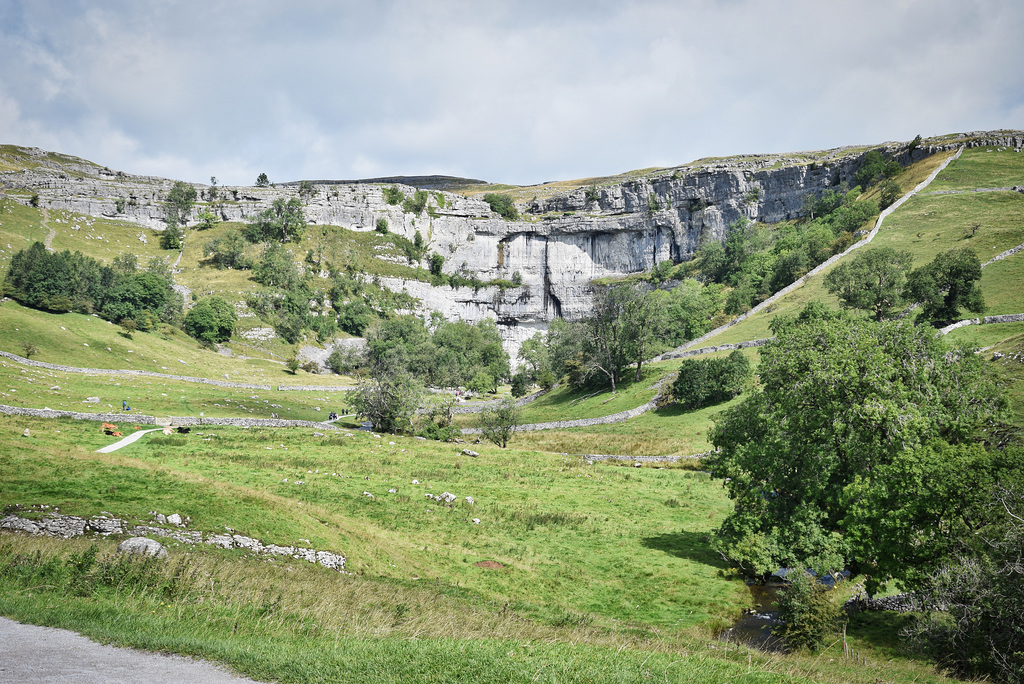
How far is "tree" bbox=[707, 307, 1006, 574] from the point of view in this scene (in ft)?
64.7

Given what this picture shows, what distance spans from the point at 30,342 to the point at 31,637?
6992 cm

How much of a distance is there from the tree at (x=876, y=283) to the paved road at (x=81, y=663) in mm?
72451

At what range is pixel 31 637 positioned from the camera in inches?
353

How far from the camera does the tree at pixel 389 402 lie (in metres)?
53.5

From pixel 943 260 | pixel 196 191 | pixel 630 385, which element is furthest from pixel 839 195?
pixel 196 191

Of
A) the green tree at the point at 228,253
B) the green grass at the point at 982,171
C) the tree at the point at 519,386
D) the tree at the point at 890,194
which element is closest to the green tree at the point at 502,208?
the green tree at the point at 228,253

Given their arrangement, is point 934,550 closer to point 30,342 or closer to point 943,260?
point 943,260

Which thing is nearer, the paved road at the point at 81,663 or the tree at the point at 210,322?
the paved road at the point at 81,663

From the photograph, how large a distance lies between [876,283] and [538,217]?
139578 millimetres

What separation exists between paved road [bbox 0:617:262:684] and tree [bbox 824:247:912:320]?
2852 inches

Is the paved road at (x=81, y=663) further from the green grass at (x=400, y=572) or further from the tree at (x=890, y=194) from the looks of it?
the tree at (x=890, y=194)

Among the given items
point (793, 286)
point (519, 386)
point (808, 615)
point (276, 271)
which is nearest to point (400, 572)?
point (808, 615)

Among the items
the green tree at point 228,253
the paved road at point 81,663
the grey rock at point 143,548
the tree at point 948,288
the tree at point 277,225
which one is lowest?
the grey rock at point 143,548

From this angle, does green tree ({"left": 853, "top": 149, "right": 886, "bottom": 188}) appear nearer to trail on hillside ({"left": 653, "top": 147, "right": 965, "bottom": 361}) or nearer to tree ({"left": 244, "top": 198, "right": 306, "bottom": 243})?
trail on hillside ({"left": 653, "top": 147, "right": 965, "bottom": 361})
